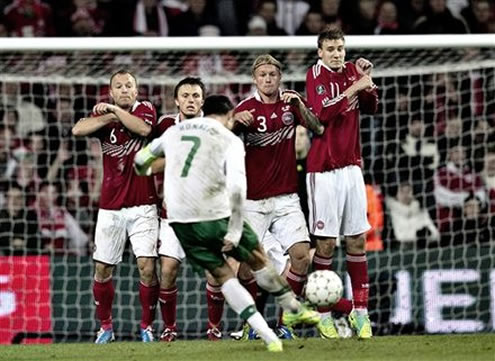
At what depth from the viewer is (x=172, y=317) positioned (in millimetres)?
11391

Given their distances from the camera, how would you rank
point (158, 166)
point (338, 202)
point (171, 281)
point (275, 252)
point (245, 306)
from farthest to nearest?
point (275, 252) < point (171, 281) < point (338, 202) < point (158, 166) < point (245, 306)

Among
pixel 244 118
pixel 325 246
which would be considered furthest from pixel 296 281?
pixel 244 118

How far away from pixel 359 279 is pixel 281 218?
30.9 inches

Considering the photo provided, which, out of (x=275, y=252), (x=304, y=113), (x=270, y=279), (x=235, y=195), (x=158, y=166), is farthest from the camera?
(x=275, y=252)

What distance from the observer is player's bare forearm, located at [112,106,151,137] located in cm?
1095

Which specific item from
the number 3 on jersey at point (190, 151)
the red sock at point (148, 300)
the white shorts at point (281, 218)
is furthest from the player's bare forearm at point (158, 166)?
the red sock at point (148, 300)

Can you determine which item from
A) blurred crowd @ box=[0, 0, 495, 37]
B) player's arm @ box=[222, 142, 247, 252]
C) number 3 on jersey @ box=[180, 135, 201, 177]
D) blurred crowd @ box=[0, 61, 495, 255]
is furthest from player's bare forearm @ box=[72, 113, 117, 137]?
blurred crowd @ box=[0, 0, 495, 37]

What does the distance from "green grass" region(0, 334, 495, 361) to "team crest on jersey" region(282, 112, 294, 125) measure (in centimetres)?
173

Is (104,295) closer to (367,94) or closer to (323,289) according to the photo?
(323,289)

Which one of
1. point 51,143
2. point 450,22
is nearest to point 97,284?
point 51,143

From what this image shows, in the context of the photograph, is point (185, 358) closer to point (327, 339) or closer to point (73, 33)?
point (327, 339)

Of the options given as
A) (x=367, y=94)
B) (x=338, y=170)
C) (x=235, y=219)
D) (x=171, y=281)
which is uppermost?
(x=367, y=94)

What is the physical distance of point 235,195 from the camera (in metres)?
9.09

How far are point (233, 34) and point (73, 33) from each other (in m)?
1.83
